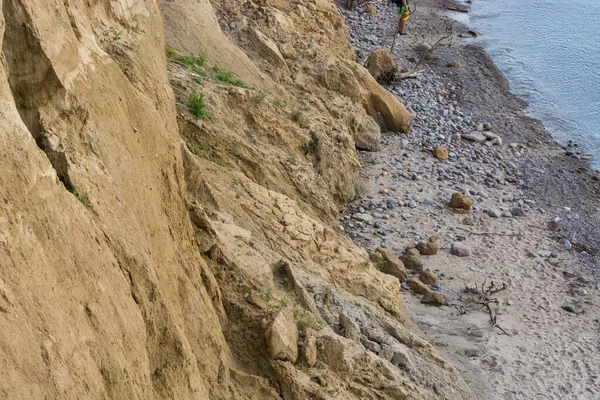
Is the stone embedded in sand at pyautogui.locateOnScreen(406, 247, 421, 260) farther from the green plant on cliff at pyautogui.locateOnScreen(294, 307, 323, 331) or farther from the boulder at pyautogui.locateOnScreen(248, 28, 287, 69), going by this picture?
the green plant on cliff at pyautogui.locateOnScreen(294, 307, 323, 331)

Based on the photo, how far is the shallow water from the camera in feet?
73.0

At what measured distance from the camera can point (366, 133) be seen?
1648 cm

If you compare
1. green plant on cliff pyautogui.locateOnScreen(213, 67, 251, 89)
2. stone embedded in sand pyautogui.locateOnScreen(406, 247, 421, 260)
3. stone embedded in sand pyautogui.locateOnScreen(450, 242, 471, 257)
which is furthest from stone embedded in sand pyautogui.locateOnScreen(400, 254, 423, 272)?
green plant on cliff pyautogui.locateOnScreen(213, 67, 251, 89)

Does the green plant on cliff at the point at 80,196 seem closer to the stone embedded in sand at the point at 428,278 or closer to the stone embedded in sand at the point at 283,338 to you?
the stone embedded in sand at the point at 283,338

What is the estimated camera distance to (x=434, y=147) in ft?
58.3

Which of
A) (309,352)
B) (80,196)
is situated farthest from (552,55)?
(80,196)

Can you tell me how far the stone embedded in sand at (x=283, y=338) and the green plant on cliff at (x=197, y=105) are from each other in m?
4.03

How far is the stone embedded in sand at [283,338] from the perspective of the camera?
22.7 ft

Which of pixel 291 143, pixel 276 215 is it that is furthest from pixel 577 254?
pixel 276 215

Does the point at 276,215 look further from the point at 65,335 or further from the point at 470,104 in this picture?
the point at 470,104

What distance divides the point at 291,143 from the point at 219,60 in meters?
2.08

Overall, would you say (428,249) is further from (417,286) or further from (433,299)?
(433,299)

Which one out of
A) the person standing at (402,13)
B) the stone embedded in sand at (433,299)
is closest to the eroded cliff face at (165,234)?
the stone embedded in sand at (433,299)

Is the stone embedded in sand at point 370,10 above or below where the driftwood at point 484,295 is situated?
above
